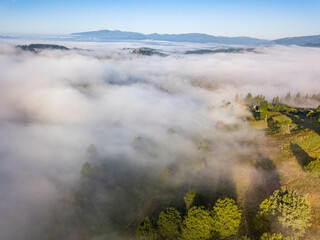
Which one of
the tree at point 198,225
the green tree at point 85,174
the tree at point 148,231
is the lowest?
the green tree at point 85,174

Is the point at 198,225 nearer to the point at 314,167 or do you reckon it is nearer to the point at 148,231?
the point at 148,231

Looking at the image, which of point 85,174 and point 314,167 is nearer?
point 314,167

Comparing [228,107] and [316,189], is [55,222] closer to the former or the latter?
[316,189]

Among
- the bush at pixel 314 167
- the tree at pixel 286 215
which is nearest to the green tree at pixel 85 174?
the tree at pixel 286 215

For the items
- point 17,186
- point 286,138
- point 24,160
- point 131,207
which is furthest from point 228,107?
point 24,160

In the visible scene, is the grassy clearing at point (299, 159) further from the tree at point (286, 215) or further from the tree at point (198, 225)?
the tree at point (198, 225)

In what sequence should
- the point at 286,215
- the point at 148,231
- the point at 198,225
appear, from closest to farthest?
the point at 286,215 < the point at 198,225 < the point at 148,231

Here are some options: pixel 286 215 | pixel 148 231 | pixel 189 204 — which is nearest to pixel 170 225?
pixel 148 231
